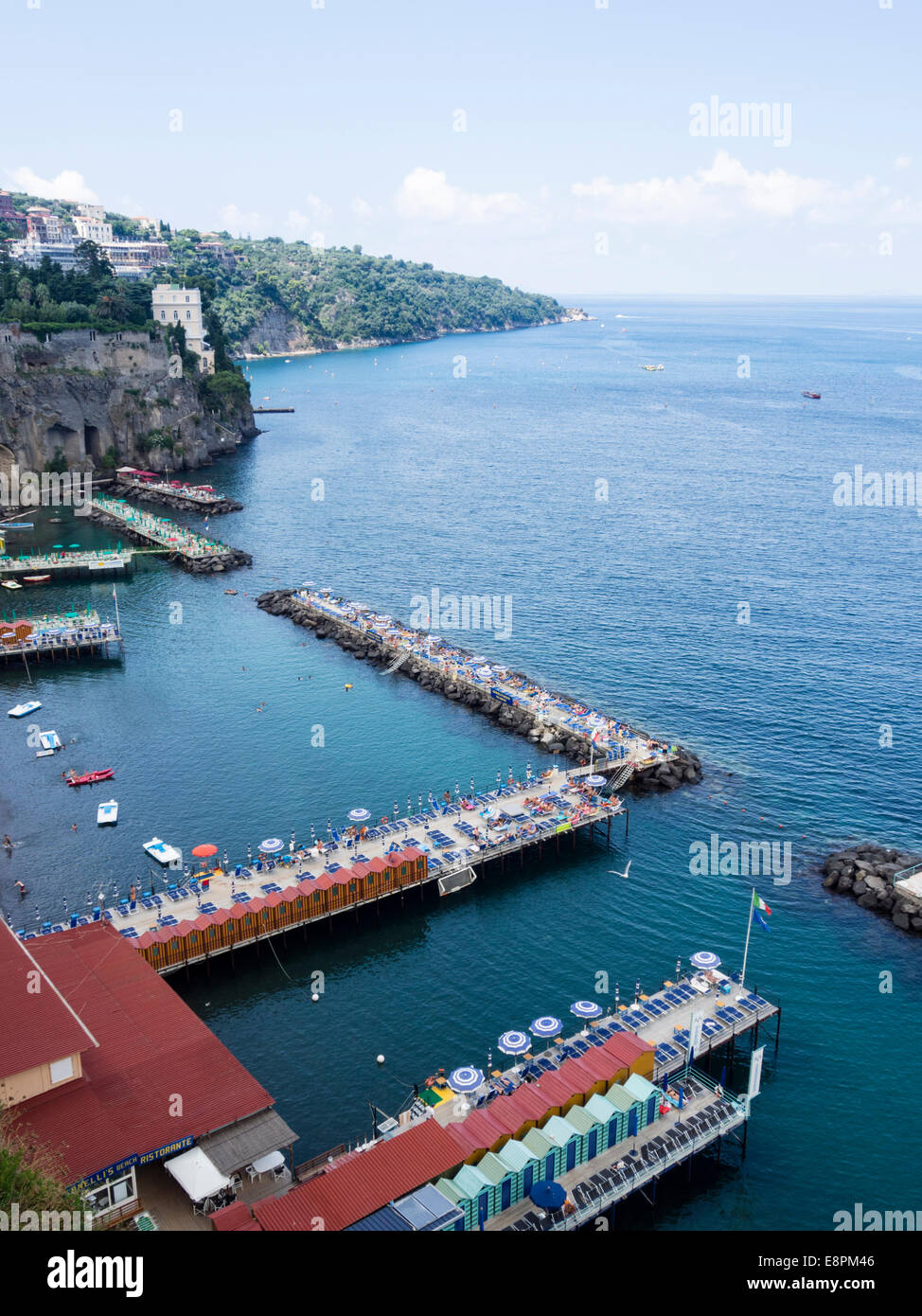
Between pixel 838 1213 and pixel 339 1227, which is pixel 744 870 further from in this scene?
pixel 339 1227

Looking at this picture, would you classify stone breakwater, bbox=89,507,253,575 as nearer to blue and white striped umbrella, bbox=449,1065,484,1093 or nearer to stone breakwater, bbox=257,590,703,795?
stone breakwater, bbox=257,590,703,795

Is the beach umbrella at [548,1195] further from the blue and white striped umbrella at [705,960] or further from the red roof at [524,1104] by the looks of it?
the blue and white striped umbrella at [705,960]

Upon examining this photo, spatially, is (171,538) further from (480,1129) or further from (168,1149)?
(480,1129)

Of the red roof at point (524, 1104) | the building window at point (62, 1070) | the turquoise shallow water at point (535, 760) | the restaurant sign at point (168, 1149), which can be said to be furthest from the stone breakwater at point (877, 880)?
the building window at point (62, 1070)

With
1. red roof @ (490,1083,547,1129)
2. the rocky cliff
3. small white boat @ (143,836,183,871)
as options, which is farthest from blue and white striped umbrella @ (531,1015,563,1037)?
the rocky cliff
